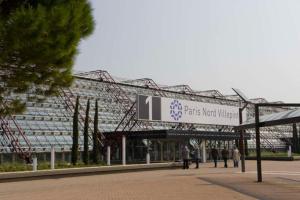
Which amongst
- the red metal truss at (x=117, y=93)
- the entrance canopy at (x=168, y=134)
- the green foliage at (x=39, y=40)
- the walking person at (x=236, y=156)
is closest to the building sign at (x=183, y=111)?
the entrance canopy at (x=168, y=134)

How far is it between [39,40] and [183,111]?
39.7m

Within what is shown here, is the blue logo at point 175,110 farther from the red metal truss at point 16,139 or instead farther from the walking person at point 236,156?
the red metal truss at point 16,139

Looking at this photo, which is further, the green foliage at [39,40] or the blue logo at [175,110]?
the blue logo at [175,110]

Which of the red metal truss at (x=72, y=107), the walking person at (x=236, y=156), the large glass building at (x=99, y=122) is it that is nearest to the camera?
the walking person at (x=236, y=156)

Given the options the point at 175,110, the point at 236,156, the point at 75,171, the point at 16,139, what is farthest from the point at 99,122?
the point at 75,171

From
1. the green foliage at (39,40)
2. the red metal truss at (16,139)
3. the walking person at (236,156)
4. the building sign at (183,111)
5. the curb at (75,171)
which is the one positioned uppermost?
the building sign at (183,111)

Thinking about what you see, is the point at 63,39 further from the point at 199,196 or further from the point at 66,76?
the point at 199,196

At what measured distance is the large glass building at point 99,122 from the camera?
38.8 m

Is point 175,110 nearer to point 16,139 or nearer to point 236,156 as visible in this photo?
point 236,156

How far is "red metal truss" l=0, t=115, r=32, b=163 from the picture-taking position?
122 feet

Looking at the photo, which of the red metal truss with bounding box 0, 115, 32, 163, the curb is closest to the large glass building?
the red metal truss with bounding box 0, 115, 32, 163

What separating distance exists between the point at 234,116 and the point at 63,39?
161 feet

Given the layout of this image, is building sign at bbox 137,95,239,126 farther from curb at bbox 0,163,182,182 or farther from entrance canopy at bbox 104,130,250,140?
curb at bbox 0,163,182,182

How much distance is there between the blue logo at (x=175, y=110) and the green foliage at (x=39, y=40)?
3550cm
